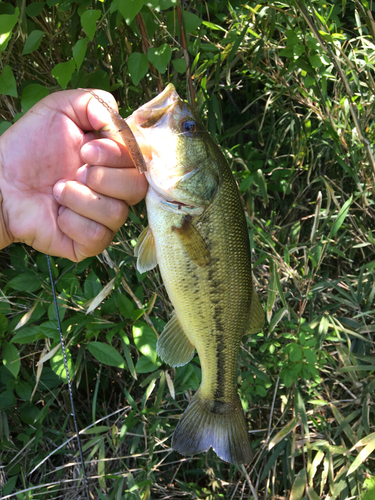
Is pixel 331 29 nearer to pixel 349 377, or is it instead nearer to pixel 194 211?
pixel 194 211

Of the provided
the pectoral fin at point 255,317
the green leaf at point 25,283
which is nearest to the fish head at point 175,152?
the pectoral fin at point 255,317

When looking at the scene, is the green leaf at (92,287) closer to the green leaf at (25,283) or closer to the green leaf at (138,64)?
the green leaf at (25,283)

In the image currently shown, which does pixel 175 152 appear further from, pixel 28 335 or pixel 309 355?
pixel 28 335

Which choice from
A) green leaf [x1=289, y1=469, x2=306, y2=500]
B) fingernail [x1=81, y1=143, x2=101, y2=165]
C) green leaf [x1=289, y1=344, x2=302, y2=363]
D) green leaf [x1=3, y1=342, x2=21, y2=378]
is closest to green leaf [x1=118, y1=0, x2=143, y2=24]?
fingernail [x1=81, y1=143, x2=101, y2=165]

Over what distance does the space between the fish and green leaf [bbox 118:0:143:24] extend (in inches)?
10.7

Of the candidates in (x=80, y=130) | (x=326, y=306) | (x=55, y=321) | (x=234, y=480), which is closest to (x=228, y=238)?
(x=80, y=130)

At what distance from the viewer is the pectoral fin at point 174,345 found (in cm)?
155

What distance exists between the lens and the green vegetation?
2.06 meters

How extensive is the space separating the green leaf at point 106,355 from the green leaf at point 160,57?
1476 mm

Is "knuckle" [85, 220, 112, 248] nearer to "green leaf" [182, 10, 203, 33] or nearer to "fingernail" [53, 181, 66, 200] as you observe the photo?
"fingernail" [53, 181, 66, 200]

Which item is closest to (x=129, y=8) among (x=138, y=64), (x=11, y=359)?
(x=138, y=64)

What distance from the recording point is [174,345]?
1.57m

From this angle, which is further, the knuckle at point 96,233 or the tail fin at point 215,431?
the tail fin at point 215,431

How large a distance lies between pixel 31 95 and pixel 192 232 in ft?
3.38
